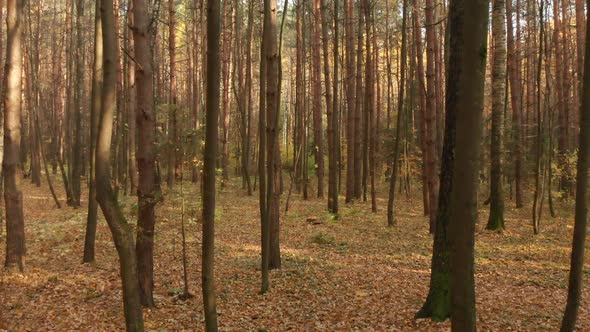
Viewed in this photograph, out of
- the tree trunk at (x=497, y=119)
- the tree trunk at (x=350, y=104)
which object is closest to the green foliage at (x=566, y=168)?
the tree trunk at (x=497, y=119)

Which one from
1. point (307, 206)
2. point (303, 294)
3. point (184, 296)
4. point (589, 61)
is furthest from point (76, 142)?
point (589, 61)

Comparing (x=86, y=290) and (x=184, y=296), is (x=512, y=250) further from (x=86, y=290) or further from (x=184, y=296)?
(x=86, y=290)

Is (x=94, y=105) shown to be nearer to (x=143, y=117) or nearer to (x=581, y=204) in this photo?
(x=143, y=117)

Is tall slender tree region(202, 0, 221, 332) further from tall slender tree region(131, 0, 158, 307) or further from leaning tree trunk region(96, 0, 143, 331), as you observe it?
tall slender tree region(131, 0, 158, 307)

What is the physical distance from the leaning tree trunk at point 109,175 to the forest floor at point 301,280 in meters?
2.37

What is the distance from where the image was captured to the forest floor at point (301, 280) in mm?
6273

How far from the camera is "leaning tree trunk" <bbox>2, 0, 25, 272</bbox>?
7.89 meters

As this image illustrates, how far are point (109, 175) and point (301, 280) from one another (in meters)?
5.02

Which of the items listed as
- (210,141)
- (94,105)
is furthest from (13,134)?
(210,141)

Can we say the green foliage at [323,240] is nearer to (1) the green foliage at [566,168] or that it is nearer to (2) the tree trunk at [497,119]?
(2) the tree trunk at [497,119]

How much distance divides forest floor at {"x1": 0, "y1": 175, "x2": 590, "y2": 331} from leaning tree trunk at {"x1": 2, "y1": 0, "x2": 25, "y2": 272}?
1.90 ft

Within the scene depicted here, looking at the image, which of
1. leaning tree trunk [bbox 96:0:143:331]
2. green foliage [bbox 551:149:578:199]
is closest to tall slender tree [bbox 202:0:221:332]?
leaning tree trunk [bbox 96:0:143:331]

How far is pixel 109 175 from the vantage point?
3.91 metres

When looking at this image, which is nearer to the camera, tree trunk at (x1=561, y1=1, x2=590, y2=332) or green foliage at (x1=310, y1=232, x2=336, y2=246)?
tree trunk at (x1=561, y1=1, x2=590, y2=332)
